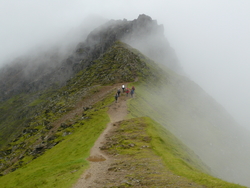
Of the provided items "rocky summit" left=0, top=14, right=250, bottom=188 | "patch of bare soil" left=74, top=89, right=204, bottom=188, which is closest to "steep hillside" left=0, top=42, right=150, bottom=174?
"rocky summit" left=0, top=14, right=250, bottom=188

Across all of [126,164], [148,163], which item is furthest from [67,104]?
[148,163]

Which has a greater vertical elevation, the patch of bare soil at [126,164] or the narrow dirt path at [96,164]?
the patch of bare soil at [126,164]

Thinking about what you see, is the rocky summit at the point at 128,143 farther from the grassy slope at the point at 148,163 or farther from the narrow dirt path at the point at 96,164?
the narrow dirt path at the point at 96,164

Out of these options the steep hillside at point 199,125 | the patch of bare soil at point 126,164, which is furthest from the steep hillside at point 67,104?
the patch of bare soil at point 126,164

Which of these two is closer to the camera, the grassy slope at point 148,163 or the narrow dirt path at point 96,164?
the grassy slope at point 148,163

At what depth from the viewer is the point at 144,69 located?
128500 mm

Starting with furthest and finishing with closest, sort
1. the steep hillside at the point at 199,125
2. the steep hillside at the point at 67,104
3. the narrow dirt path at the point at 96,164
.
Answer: the steep hillside at the point at 199,125 < the steep hillside at the point at 67,104 < the narrow dirt path at the point at 96,164

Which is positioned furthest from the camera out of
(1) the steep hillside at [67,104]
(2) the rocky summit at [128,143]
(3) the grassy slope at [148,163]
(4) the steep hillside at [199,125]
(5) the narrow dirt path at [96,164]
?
(4) the steep hillside at [199,125]

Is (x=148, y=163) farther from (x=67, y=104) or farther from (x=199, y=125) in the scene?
(x=199, y=125)

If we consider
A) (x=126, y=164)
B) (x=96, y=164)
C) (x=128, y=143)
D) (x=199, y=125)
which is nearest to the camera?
(x=126, y=164)

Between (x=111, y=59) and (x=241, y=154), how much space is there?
3866 inches

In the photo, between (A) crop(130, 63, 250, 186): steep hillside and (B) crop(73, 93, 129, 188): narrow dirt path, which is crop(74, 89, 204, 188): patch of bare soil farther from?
(A) crop(130, 63, 250, 186): steep hillside

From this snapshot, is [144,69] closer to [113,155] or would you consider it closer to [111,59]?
[111,59]

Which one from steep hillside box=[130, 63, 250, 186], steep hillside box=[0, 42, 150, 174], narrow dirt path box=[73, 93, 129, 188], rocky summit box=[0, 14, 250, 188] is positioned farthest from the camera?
steep hillside box=[130, 63, 250, 186]
